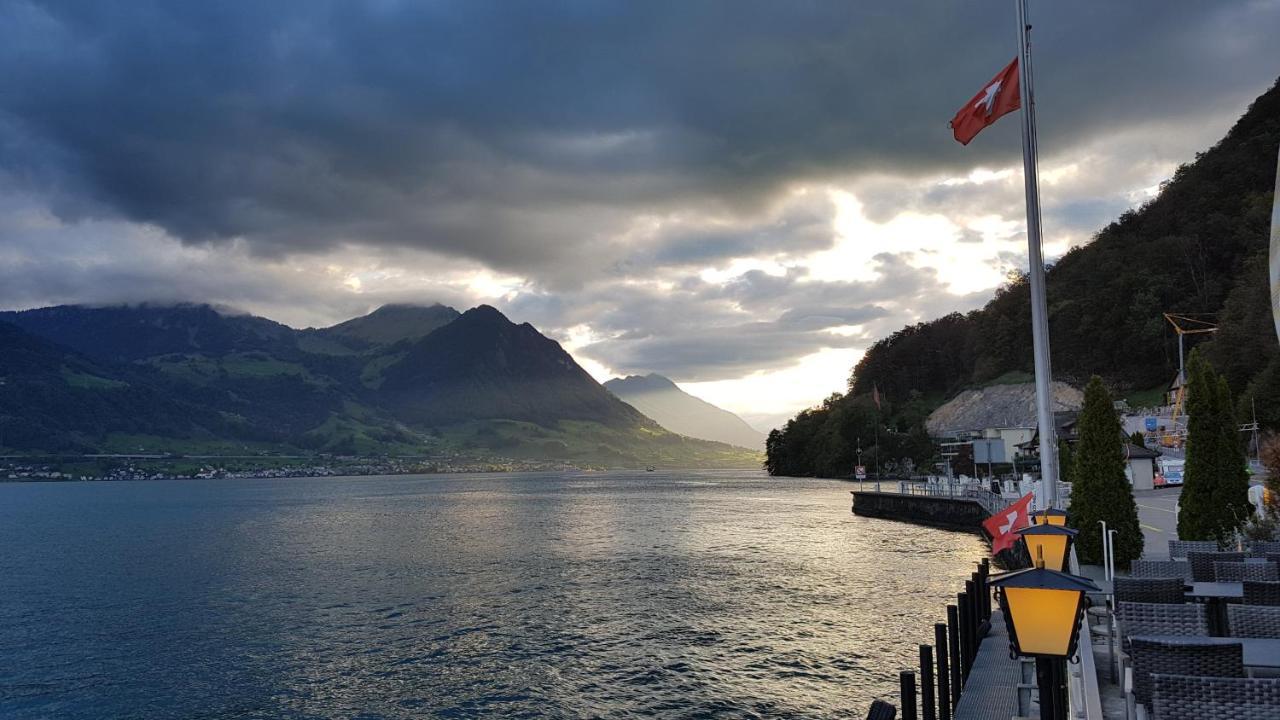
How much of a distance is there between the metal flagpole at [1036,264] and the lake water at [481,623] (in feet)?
21.3

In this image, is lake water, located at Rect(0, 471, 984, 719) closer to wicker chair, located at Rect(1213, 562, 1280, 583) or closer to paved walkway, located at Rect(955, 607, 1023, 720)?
paved walkway, located at Rect(955, 607, 1023, 720)

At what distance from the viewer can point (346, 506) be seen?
99.6 meters

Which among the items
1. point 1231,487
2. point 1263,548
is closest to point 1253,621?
point 1263,548

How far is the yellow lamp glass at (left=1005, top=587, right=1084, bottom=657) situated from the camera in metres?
5.27

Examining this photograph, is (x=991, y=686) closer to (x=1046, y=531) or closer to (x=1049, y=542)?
(x=1049, y=542)

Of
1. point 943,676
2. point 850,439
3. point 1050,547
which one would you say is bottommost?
point 943,676

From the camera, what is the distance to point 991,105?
47.5 ft

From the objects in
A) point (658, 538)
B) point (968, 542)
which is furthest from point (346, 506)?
point (968, 542)

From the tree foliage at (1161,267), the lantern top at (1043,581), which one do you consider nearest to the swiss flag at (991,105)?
the lantern top at (1043,581)

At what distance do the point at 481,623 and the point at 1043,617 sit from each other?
2328 centimetres

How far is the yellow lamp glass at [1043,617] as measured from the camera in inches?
207

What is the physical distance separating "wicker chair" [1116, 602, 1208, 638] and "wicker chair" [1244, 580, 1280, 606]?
6.37 ft

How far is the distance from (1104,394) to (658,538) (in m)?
34.5

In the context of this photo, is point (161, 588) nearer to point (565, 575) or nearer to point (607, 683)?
point (565, 575)
